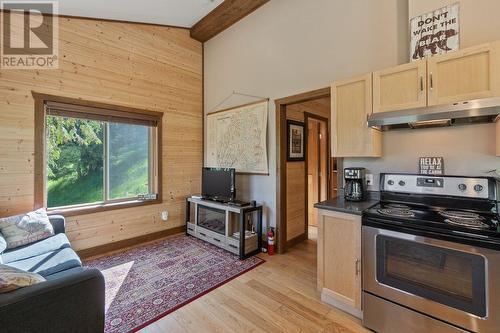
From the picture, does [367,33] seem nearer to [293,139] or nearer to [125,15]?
[293,139]

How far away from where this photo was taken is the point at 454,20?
1884mm

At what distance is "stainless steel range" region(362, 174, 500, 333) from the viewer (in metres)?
1.38

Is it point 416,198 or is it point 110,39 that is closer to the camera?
point 416,198

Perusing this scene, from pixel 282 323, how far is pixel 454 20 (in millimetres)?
2845

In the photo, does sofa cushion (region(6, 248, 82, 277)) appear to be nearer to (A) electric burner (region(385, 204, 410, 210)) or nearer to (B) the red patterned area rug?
(B) the red patterned area rug

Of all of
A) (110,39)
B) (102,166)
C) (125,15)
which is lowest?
(102,166)

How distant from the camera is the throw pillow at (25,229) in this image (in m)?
2.30

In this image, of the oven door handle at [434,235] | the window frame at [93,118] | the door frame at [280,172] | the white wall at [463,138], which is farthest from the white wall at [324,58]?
the window frame at [93,118]

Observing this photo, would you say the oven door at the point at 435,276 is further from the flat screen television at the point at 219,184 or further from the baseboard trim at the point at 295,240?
the flat screen television at the point at 219,184

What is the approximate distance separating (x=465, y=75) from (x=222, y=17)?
343cm

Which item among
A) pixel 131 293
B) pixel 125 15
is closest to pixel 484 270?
pixel 131 293

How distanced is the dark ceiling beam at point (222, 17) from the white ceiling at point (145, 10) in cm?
9

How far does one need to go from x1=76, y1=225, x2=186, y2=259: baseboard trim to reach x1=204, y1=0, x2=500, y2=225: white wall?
1.44m

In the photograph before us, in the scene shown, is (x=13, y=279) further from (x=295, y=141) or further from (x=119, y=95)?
(x=295, y=141)
